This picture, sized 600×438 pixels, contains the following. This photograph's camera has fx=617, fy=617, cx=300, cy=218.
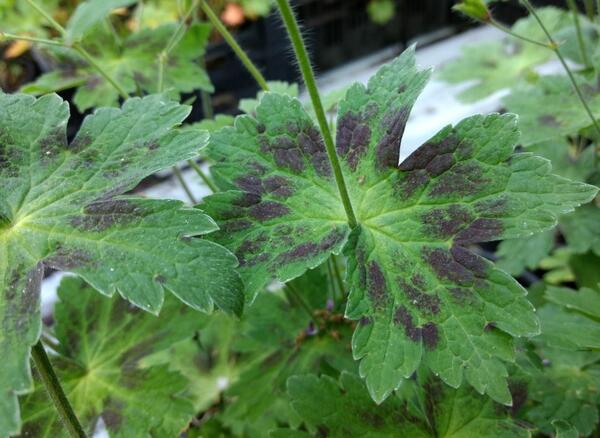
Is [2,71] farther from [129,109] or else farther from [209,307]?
[209,307]

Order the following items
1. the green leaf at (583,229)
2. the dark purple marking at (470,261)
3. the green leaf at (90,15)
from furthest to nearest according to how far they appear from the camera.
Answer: the green leaf at (583,229)
the dark purple marking at (470,261)
the green leaf at (90,15)

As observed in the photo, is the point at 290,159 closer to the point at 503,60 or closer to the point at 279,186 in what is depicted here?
the point at 279,186

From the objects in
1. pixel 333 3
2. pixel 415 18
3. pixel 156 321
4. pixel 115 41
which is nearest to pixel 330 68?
pixel 333 3

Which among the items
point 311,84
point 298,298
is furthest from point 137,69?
point 311,84

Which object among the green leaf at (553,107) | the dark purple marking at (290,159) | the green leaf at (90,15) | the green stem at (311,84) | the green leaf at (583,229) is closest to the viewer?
the green leaf at (90,15)

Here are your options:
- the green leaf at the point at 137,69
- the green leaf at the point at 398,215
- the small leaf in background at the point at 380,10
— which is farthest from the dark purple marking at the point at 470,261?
the small leaf in background at the point at 380,10

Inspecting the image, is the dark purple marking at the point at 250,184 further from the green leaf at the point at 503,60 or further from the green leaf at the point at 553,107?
the green leaf at the point at 503,60

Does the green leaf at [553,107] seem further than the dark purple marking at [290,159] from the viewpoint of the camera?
Yes

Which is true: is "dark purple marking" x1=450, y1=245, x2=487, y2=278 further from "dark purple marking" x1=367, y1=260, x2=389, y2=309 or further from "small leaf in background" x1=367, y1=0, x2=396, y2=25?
"small leaf in background" x1=367, y1=0, x2=396, y2=25
